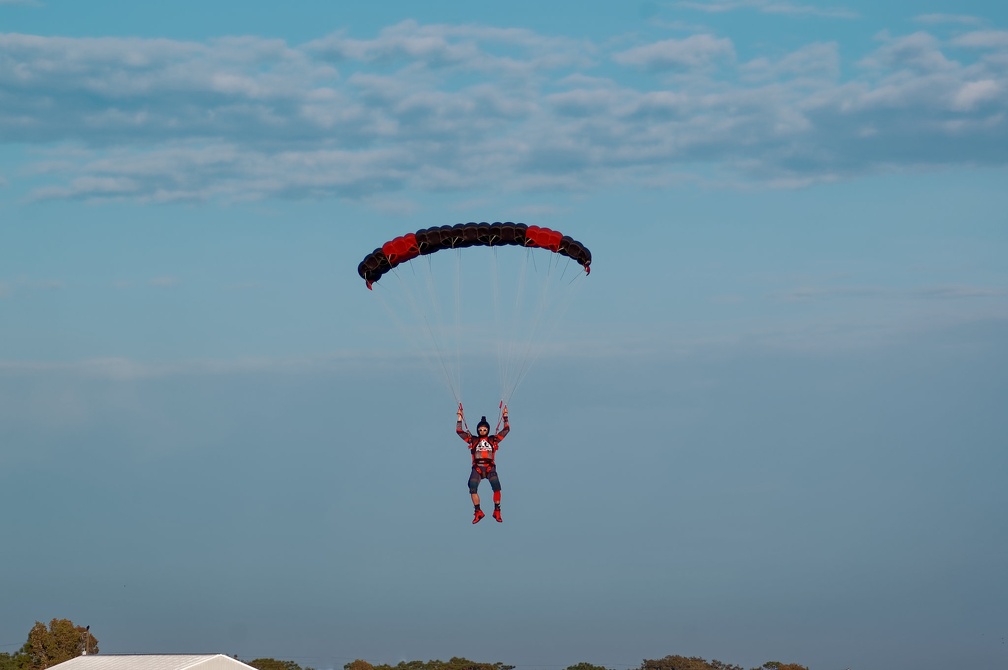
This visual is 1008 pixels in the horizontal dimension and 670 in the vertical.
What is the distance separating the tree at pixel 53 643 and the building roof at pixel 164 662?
25.5 meters

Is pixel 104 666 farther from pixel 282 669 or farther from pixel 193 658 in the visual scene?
pixel 282 669

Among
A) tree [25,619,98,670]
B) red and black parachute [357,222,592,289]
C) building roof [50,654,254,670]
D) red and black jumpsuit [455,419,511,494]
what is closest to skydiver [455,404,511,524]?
red and black jumpsuit [455,419,511,494]

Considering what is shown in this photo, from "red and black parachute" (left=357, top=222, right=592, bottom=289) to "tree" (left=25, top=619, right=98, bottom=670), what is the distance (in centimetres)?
4919

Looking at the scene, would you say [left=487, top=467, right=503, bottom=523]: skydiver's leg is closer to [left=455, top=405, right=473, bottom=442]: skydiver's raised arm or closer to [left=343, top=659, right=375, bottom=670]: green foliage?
[left=455, top=405, right=473, bottom=442]: skydiver's raised arm

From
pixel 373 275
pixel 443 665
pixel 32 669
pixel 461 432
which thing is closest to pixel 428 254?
pixel 373 275

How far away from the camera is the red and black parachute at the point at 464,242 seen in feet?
154

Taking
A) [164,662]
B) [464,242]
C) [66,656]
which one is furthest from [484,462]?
[66,656]

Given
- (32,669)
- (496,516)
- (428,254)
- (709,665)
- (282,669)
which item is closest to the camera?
(496,516)

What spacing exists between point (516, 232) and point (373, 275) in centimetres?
488

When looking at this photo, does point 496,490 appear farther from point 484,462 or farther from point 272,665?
point 272,665

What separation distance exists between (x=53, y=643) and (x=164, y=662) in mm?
29944

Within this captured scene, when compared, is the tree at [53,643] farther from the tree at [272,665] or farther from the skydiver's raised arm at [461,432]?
the skydiver's raised arm at [461,432]

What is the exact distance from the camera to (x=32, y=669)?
88.6 metres

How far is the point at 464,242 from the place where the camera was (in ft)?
155
